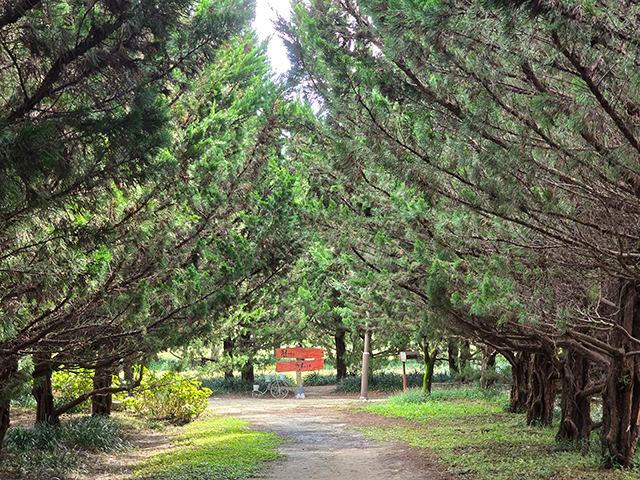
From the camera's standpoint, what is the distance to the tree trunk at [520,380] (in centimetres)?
1323

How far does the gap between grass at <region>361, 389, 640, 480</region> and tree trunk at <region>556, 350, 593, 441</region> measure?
281mm

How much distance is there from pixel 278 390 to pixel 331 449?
13.2m

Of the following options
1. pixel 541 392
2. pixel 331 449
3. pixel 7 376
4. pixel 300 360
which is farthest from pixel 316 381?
pixel 7 376

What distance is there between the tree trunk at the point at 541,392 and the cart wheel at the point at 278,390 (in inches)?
498

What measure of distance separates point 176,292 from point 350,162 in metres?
3.14

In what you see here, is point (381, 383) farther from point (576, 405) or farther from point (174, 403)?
point (576, 405)

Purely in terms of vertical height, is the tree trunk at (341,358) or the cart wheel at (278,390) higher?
the tree trunk at (341,358)

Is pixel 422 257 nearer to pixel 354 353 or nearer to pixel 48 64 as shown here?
pixel 48 64

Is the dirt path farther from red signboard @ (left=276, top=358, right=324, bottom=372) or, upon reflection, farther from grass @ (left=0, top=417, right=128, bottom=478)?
red signboard @ (left=276, top=358, right=324, bottom=372)

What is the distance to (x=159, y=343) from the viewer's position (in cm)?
729

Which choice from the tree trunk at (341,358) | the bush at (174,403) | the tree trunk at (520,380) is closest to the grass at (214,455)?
the bush at (174,403)

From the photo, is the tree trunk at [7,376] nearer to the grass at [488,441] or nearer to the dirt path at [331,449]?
the dirt path at [331,449]

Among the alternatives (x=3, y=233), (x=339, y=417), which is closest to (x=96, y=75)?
(x=3, y=233)

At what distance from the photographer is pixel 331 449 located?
9938 mm
